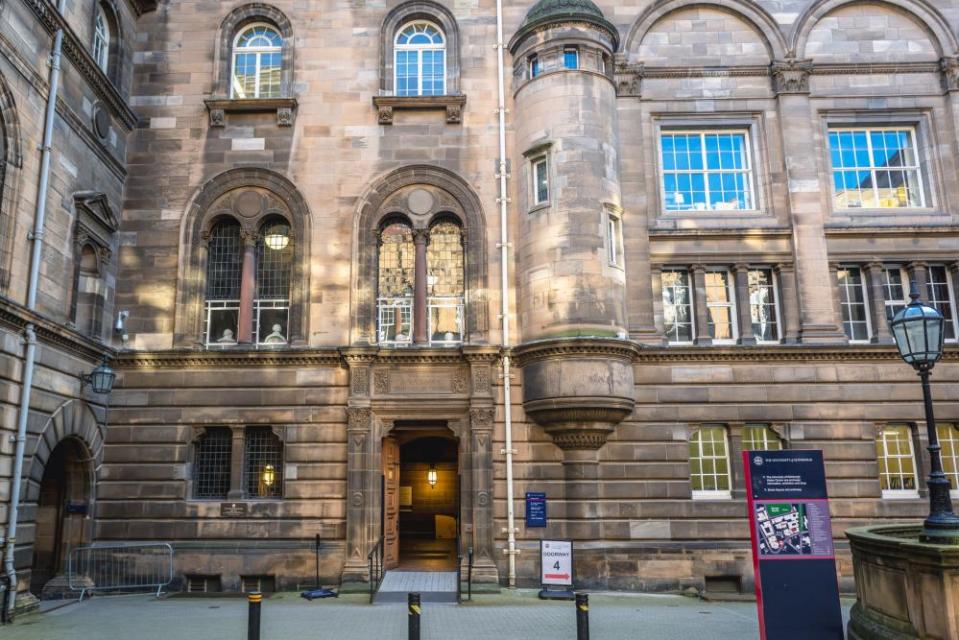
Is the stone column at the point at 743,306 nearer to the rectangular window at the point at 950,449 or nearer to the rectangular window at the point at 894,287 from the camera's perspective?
the rectangular window at the point at 894,287

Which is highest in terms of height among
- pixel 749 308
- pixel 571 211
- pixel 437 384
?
pixel 571 211

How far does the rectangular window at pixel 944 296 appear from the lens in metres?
17.8

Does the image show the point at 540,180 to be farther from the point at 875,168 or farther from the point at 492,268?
the point at 875,168

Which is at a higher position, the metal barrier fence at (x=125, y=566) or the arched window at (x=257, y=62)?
the arched window at (x=257, y=62)

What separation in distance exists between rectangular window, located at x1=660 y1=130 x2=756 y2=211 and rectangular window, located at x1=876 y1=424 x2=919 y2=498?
6421 millimetres

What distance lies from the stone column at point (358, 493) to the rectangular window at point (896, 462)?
11.9 metres

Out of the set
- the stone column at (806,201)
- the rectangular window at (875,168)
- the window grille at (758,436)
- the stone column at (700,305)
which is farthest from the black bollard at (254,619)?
the rectangular window at (875,168)

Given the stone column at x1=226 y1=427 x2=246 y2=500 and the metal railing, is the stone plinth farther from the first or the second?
the stone column at x1=226 y1=427 x2=246 y2=500

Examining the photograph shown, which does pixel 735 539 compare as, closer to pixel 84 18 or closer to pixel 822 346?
pixel 822 346

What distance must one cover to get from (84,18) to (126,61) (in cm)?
209

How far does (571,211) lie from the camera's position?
56.2 feet

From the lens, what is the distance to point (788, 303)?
58.7 feet

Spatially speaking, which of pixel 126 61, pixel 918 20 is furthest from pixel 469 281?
pixel 918 20

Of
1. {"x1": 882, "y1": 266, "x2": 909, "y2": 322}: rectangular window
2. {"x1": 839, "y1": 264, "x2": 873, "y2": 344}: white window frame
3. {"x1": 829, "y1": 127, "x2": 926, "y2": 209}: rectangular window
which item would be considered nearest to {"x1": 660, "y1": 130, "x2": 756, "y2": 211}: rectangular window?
{"x1": 829, "y1": 127, "x2": 926, "y2": 209}: rectangular window
